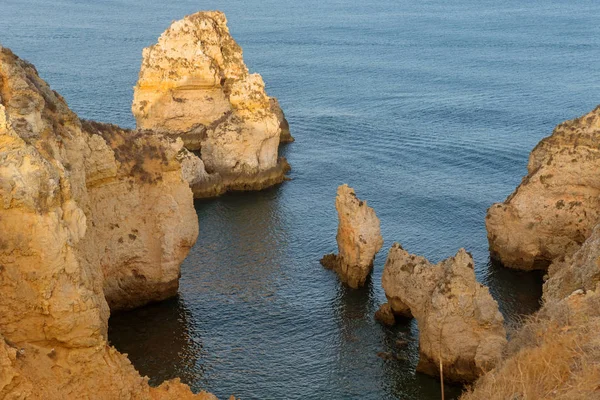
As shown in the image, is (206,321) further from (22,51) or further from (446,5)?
(446,5)

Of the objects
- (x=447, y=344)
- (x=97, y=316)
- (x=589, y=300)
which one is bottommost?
(x=447, y=344)

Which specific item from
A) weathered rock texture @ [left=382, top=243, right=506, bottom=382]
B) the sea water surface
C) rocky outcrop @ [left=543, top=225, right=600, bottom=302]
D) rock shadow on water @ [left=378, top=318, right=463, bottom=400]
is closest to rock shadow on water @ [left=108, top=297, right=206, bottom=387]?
the sea water surface

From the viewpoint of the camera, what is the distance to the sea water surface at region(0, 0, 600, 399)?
157 feet

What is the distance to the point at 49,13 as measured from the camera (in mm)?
169875

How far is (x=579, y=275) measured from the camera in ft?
132

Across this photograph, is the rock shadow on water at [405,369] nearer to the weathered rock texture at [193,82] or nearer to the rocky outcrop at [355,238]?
the rocky outcrop at [355,238]

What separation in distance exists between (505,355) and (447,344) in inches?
462

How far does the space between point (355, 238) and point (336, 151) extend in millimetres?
33561

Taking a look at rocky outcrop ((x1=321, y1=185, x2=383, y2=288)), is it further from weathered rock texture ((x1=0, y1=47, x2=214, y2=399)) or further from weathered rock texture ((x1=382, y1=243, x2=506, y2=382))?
weathered rock texture ((x1=0, y1=47, x2=214, y2=399))

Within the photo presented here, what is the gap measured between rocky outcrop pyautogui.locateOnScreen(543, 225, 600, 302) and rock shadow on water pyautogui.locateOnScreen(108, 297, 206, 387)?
1736 cm

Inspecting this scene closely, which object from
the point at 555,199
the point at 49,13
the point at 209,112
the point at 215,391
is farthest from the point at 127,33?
the point at 215,391

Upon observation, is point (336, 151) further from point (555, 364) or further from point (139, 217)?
point (555, 364)

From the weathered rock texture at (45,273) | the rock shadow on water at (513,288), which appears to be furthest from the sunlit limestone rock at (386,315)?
the weathered rock texture at (45,273)

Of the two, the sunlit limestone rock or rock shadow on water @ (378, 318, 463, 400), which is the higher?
the sunlit limestone rock
